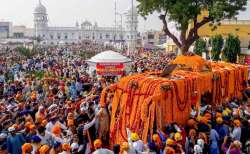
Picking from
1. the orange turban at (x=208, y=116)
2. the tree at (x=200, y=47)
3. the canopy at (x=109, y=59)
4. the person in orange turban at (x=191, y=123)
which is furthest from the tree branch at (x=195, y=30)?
the person in orange turban at (x=191, y=123)

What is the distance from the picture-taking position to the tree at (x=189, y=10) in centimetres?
2716

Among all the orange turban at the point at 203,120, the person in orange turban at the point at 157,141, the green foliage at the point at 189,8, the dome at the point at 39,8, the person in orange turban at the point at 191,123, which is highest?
the dome at the point at 39,8

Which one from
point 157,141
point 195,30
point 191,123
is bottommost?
point 157,141

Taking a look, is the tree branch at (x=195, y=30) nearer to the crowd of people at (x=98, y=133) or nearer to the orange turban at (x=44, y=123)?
the crowd of people at (x=98, y=133)

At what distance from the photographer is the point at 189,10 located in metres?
27.4

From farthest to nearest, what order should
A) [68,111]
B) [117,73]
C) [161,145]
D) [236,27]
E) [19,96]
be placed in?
[236,27], [117,73], [19,96], [68,111], [161,145]

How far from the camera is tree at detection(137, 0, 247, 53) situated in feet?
89.1

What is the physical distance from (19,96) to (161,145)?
7748 mm

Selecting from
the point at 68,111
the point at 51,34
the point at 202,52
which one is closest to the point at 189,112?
the point at 68,111

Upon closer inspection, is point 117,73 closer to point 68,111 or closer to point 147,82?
point 68,111

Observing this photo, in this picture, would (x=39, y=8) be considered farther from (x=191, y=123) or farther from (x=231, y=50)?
(x=191, y=123)

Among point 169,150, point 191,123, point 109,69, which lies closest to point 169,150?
point 169,150

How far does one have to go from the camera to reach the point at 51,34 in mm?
148875

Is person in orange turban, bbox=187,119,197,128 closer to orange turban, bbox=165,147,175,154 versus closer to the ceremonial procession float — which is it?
the ceremonial procession float
